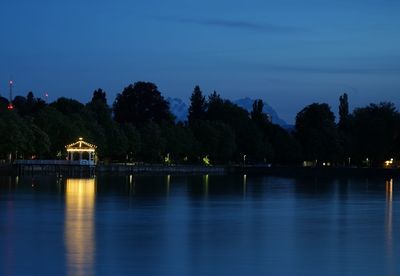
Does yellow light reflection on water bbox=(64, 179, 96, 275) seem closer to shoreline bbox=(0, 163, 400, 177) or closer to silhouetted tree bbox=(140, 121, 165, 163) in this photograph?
shoreline bbox=(0, 163, 400, 177)

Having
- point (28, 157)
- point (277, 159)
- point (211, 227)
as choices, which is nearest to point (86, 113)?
point (28, 157)

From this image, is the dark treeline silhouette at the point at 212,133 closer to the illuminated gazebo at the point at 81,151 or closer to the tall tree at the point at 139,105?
the tall tree at the point at 139,105

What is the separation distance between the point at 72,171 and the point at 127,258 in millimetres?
92618

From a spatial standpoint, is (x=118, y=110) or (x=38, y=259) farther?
(x=118, y=110)

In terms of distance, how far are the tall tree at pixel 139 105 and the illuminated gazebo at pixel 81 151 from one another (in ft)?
165

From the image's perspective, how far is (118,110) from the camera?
17500 cm

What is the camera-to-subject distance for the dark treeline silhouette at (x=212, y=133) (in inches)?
5472

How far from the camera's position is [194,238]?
33.8m

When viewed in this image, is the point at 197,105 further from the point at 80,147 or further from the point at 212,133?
the point at 80,147

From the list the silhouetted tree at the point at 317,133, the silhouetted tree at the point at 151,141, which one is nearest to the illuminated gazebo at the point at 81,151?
the silhouetted tree at the point at 151,141

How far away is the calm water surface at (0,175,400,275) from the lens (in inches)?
1027

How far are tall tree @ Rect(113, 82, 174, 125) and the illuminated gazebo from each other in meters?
50.3

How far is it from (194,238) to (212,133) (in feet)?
419

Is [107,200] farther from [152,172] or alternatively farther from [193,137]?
[193,137]
